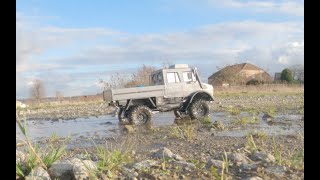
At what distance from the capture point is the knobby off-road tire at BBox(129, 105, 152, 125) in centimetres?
1283

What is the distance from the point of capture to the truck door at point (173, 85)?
1360cm

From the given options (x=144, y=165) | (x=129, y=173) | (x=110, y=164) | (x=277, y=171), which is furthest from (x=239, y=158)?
(x=110, y=164)

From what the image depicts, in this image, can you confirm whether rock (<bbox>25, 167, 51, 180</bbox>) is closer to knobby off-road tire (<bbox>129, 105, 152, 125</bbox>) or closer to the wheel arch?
knobby off-road tire (<bbox>129, 105, 152, 125</bbox>)

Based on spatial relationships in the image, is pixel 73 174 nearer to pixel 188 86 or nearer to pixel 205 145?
pixel 205 145

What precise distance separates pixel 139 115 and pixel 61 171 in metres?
8.74

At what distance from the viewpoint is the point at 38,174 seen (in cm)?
395

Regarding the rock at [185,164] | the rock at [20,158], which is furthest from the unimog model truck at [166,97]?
the rock at [20,158]

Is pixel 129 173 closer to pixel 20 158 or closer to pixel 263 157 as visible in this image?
pixel 20 158

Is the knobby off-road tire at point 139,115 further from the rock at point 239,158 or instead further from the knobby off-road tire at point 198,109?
the rock at point 239,158

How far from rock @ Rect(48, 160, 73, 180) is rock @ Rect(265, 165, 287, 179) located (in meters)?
2.31

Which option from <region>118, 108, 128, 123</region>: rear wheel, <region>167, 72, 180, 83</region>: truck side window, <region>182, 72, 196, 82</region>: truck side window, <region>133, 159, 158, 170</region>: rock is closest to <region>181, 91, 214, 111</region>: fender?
<region>182, 72, 196, 82</region>: truck side window
